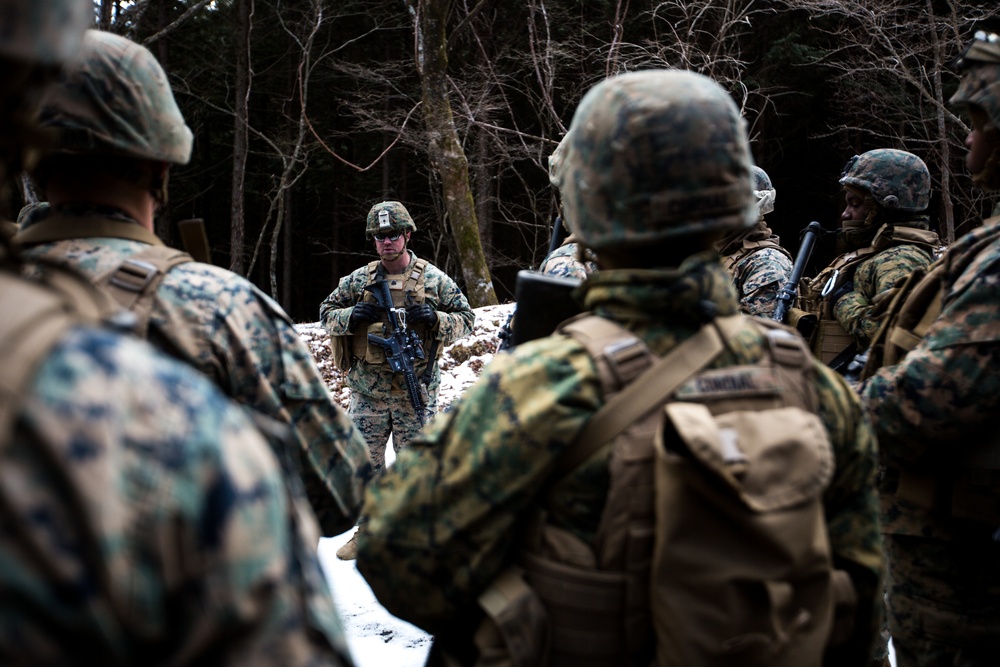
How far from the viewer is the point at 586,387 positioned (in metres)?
1.68

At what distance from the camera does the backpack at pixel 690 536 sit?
1.57 metres

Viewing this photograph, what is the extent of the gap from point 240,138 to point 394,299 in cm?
1502

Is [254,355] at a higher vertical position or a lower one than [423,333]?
higher

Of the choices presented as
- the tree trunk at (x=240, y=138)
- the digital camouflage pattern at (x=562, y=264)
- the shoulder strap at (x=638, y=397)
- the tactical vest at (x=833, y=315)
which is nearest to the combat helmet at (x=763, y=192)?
the tactical vest at (x=833, y=315)

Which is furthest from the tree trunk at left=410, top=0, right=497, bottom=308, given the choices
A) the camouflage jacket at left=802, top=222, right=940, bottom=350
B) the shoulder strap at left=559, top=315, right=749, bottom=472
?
the shoulder strap at left=559, top=315, right=749, bottom=472

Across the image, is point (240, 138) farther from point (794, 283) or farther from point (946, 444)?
point (946, 444)

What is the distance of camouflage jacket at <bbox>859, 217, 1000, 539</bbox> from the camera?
2520mm

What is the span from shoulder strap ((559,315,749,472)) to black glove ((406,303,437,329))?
495cm

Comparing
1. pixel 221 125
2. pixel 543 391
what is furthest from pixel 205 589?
pixel 221 125

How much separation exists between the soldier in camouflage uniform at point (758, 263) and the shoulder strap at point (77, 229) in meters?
4.09

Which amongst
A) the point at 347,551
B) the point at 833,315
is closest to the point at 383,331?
the point at 347,551

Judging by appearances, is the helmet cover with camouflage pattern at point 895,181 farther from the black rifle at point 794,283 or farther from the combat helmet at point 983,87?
the combat helmet at point 983,87

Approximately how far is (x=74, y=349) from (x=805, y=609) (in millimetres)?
1440

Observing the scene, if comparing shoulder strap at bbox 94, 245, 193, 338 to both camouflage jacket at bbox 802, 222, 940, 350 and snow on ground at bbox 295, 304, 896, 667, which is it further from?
camouflage jacket at bbox 802, 222, 940, 350
